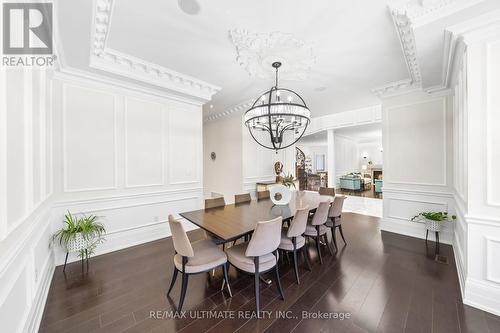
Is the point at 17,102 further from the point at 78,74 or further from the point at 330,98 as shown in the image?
the point at 330,98

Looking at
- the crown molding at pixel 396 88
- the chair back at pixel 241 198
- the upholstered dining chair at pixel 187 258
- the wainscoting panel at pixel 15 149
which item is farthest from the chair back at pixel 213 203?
the crown molding at pixel 396 88

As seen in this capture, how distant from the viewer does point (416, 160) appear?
3535 mm

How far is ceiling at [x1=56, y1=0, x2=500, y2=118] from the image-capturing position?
1837 millimetres

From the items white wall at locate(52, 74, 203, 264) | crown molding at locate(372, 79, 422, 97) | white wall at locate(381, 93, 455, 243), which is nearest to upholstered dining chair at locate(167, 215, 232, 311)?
white wall at locate(52, 74, 203, 264)

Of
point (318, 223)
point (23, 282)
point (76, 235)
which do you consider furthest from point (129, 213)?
point (318, 223)

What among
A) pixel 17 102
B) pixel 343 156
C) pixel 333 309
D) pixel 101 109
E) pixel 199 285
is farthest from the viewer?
pixel 343 156

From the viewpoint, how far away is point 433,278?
7.44 ft

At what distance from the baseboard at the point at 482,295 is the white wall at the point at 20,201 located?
11.9 ft

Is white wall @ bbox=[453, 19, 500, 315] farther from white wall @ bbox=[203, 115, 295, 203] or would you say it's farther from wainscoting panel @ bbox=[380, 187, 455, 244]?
white wall @ bbox=[203, 115, 295, 203]

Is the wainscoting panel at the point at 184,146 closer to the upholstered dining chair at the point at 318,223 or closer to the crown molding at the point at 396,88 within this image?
the upholstered dining chair at the point at 318,223

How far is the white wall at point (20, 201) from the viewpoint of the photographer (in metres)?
1.07

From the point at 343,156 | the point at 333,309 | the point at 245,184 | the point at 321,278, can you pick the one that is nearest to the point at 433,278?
the point at 321,278

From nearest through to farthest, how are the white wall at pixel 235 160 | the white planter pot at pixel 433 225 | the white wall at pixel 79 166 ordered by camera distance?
1. the white wall at pixel 79 166
2. the white planter pot at pixel 433 225
3. the white wall at pixel 235 160

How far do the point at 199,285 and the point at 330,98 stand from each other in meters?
4.53
